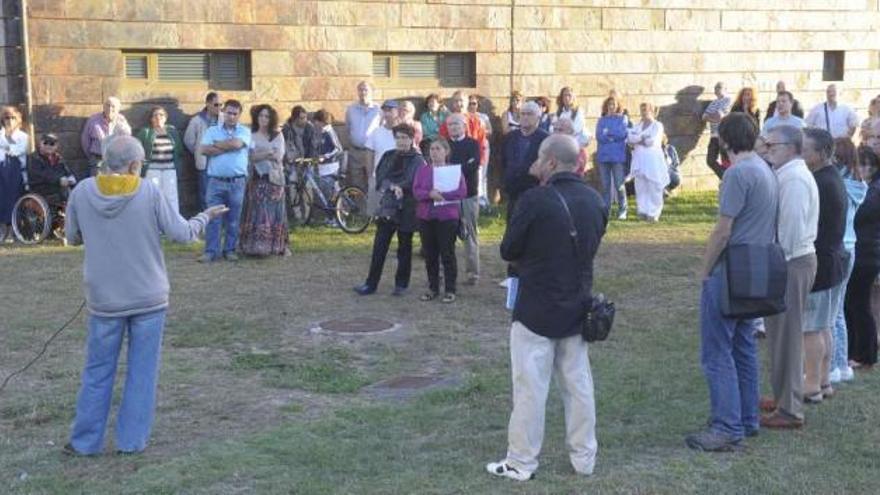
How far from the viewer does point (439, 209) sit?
35.2 feet

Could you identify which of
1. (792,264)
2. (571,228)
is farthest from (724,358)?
(571,228)

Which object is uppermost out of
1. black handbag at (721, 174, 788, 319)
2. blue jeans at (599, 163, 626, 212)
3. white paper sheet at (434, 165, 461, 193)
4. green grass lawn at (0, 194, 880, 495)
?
white paper sheet at (434, 165, 461, 193)

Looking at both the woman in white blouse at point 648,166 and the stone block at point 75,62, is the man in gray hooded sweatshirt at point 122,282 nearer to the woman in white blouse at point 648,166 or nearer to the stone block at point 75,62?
the stone block at point 75,62

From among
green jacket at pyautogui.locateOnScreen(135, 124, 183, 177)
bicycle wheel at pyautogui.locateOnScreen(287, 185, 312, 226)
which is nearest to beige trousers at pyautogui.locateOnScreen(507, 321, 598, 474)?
green jacket at pyautogui.locateOnScreen(135, 124, 183, 177)

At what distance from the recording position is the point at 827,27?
21.7m

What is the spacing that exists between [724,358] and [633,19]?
13785 mm

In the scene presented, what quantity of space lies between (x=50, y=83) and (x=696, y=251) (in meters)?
8.11

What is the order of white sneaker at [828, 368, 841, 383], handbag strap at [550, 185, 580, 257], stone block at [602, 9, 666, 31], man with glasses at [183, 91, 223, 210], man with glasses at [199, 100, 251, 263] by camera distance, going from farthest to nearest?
stone block at [602, 9, 666, 31] → man with glasses at [183, 91, 223, 210] → man with glasses at [199, 100, 251, 263] → white sneaker at [828, 368, 841, 383] → handbag strap at [550, 185, 580, 257]

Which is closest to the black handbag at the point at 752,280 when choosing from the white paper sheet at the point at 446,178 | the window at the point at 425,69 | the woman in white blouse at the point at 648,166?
the white paper sheet at the point at 446,178

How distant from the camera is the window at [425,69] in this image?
17375 mm

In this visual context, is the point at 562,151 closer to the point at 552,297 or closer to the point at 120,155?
the point at 552,297

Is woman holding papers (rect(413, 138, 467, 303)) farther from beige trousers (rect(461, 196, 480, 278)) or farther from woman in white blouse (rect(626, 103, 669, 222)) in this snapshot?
woman in white blouse (rect(626, 103, 669, 222))

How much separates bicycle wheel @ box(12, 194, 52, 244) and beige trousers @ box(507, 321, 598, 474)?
31.1ft

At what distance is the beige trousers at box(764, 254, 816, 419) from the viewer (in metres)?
6.92
